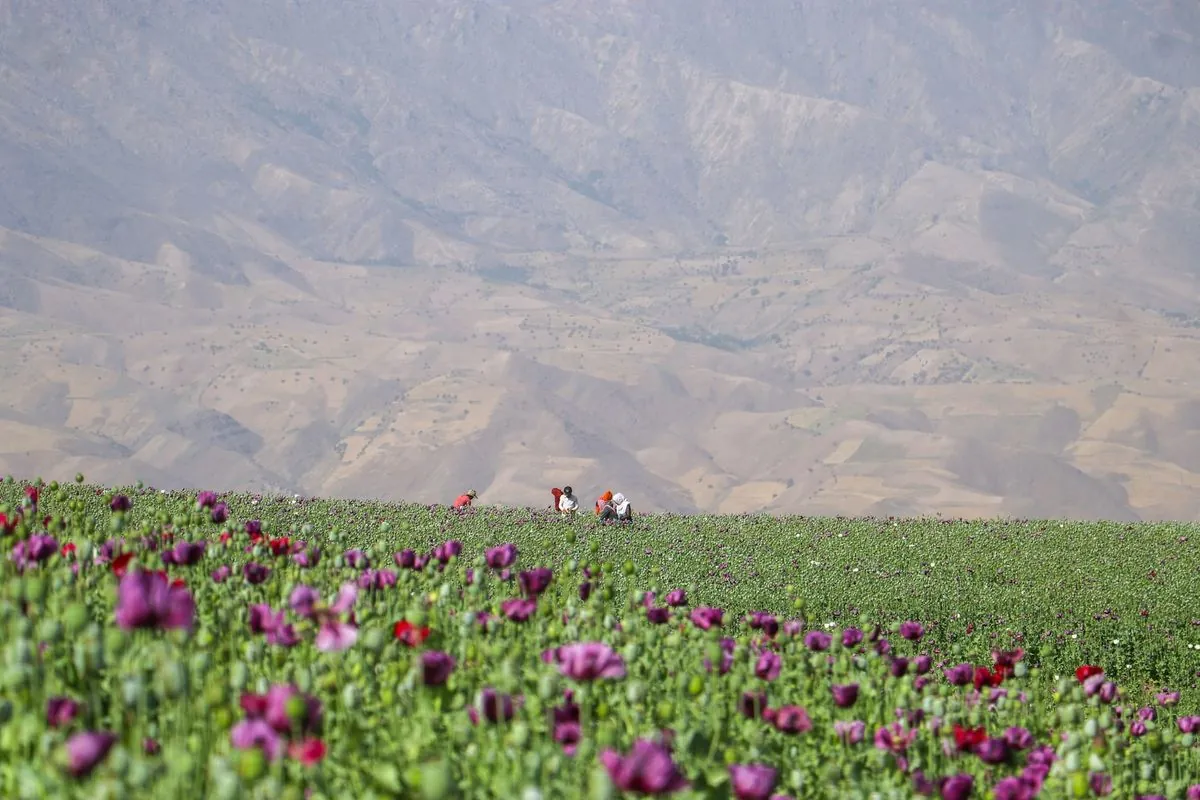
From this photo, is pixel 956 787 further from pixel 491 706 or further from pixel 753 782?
pixel 491 706

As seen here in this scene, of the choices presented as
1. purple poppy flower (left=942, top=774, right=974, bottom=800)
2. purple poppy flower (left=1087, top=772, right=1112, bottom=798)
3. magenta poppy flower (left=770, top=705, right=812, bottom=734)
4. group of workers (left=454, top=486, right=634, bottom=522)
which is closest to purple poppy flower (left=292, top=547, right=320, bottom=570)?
magenta poppy flower (left=770, top=705, right=812, bottom=734)

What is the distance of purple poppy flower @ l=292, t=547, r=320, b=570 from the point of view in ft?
26.8

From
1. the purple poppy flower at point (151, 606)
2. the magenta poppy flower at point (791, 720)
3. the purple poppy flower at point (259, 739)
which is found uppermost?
the purple poppy flower at point (151, 606)

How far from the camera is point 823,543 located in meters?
21.4

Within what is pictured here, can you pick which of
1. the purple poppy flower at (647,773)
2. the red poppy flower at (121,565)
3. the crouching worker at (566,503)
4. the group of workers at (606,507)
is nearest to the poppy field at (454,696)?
the purple poppy flower at (647,773)

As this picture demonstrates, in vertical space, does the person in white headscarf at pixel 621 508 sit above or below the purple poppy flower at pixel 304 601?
above

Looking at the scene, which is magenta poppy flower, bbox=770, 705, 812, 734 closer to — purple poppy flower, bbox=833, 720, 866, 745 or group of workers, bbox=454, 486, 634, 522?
purple poppy flower, bbox=833, 720, 866, 745

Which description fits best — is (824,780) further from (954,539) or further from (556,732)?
(954,539)

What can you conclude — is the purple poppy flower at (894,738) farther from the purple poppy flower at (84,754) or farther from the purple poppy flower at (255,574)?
the purple poppy flower at (84,754)

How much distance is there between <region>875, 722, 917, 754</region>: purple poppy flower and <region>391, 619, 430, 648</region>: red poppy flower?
2018 mm

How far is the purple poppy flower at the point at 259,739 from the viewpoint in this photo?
174 inches

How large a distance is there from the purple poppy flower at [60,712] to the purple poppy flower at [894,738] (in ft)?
11.1

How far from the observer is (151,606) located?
4.84 meters

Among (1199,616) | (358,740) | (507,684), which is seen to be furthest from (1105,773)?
(1199,616)
